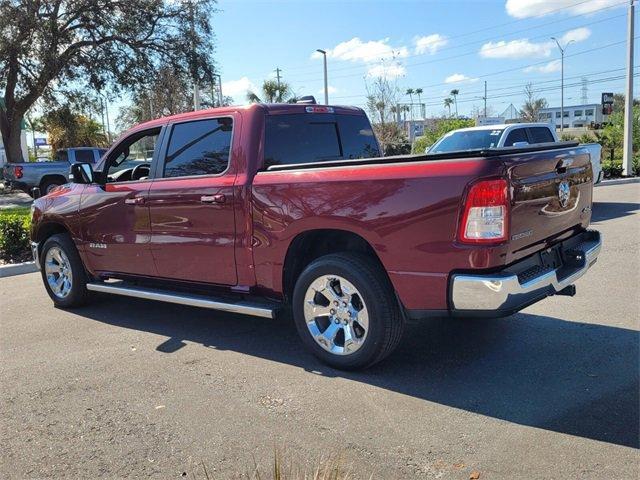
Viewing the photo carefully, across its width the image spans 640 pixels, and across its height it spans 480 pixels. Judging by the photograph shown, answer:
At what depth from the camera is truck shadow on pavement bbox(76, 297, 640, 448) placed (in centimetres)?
366

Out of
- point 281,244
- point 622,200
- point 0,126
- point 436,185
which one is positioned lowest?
point 622,200

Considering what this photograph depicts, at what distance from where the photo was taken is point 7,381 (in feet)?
15.1

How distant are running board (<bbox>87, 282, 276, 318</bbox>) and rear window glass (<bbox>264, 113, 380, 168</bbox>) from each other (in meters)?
1.17

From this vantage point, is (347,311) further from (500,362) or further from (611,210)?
(611,210)

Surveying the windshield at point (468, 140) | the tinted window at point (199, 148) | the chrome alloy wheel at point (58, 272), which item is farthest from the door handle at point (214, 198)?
the windshield at point (468, 140)

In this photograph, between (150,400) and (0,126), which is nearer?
(150,400)

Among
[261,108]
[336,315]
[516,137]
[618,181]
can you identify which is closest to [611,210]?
[516,137]

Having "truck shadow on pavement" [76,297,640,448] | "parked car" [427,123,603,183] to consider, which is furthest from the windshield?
"truck shadow on pavement" [76,297,640,448]

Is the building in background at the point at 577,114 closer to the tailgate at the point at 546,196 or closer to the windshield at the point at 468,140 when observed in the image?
the windshield at the point at 468,140

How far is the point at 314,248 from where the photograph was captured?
4.79 meters

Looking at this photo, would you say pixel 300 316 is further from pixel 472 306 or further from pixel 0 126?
pixel 0 126

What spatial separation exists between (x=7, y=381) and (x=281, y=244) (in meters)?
2.36

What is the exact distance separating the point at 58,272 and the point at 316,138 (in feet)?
11.4

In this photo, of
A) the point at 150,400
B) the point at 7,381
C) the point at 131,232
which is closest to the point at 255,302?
the point at 150,400
